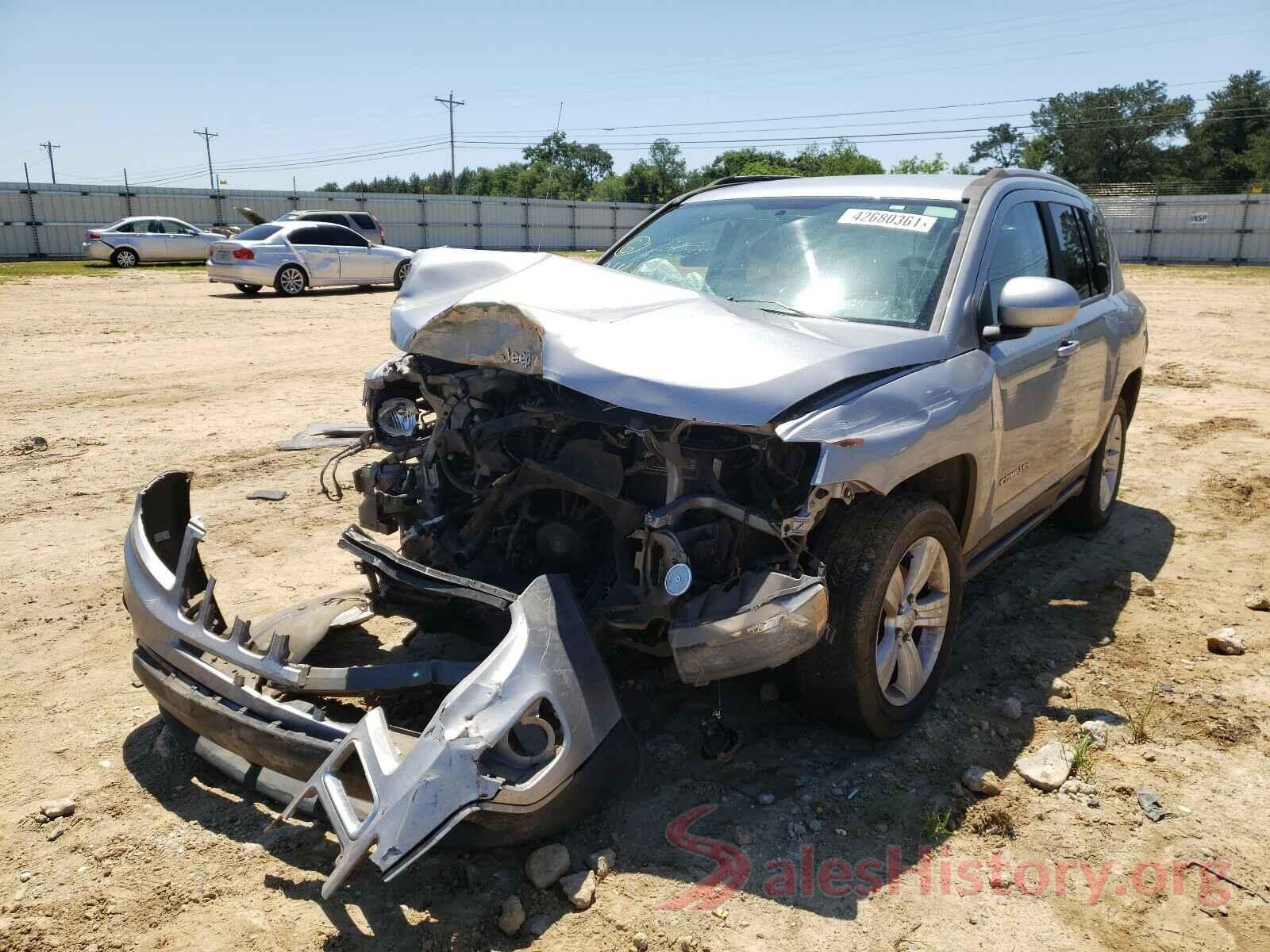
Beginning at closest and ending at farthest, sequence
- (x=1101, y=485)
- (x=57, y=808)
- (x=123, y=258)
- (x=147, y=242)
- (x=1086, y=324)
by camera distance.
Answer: (x=57, y=808), (x=1086, y=324), (x=1101, y=485), (x=123, y=258), (x=147, y=242)

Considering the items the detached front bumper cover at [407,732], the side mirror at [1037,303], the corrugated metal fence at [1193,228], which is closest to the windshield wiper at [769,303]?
the side mirror at [1037,303]

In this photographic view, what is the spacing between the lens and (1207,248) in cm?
3719

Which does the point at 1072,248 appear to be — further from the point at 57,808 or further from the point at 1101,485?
the point at 57,808

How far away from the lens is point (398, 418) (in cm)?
381

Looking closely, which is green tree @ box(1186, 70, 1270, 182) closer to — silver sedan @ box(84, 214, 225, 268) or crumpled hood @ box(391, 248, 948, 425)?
silver sedan @ box(84, 214, 225, 268)

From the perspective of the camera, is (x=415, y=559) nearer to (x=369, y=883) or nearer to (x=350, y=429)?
(x=350, y=429)

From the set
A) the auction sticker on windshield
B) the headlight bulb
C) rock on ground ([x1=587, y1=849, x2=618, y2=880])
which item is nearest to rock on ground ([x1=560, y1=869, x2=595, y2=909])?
rock on ground ([x1=587, y1=849, x2=618, y2=880])

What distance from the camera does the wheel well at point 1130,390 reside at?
5.64m

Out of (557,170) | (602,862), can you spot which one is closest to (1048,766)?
(602,862)

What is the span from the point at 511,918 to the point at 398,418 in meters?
2.08

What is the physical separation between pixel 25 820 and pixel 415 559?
145 cm

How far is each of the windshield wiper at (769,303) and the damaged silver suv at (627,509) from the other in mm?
17

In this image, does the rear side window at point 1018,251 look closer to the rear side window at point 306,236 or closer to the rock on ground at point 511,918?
the rock on ground at point 511,918

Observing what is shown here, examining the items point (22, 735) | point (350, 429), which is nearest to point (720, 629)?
point (350, 429)
